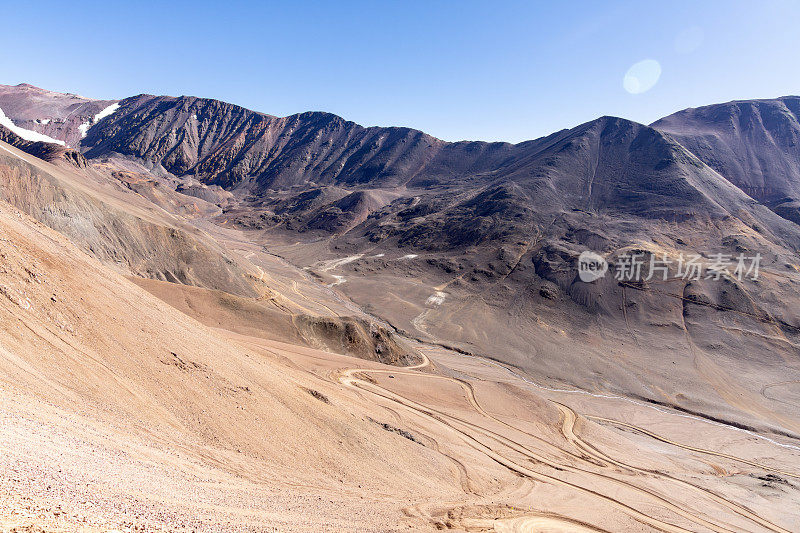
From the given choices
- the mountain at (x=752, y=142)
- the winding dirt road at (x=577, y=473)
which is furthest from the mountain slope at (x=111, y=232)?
the mountain at (x=752, y=142)

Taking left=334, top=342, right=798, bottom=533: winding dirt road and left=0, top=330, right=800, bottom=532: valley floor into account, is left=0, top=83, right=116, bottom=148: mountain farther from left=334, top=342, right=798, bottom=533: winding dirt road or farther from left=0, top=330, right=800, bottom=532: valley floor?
left=334, top=342, right=798, bottom=533: winding dirt road

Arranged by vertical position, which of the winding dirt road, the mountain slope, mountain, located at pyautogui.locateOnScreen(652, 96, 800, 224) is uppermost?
mountain, located at pyautogui.locateOnScreen(652, 96, 800, 224)

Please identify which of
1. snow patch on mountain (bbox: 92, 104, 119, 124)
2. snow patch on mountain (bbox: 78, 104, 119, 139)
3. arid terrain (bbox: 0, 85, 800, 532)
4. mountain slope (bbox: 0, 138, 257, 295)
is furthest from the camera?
snow patch on mountain (bbox: 92, 104, 119, 124)

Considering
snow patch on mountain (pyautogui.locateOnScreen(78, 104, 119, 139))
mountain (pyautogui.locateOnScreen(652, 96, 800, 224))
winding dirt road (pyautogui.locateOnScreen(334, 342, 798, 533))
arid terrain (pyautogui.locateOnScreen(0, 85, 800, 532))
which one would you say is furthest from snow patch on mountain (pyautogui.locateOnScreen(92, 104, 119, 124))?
mountain (pyautogui.locateOnScreen(652, 96, 800, 224))

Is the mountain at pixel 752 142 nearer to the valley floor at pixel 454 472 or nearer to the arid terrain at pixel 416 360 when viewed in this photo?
the arid terrain at pixel 416 360

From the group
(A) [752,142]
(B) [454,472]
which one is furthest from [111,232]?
(A) [752,142]

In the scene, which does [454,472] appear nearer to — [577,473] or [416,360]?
[577,473]

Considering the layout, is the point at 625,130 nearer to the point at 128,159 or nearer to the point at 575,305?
the point at 575,305

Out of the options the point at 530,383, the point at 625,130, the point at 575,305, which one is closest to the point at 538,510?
the point at 530,383
